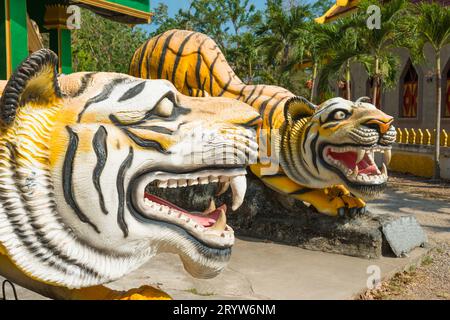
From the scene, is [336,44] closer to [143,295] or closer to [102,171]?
[143,295]

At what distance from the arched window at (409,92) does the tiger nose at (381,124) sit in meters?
13.7

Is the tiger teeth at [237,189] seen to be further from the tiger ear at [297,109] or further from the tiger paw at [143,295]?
the tiger ear at [297,109]

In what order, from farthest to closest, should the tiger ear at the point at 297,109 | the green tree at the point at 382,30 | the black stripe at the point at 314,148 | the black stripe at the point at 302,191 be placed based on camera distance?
the green tree at the point at 382,30, the black stripe at the point at 302,191, the tiger ear at the point at 297,109, the black stripe at the point at 314,148

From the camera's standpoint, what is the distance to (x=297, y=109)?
4676mm

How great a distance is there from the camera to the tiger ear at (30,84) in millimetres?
1381

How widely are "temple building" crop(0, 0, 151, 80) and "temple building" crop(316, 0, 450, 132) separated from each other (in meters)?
10.8

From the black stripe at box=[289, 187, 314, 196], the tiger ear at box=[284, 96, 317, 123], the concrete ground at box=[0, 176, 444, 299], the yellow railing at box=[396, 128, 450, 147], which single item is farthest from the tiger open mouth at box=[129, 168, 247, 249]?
the yellow railing at box=[396, 128, 450, 147]

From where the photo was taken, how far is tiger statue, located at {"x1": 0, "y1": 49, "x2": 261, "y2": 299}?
1.42m

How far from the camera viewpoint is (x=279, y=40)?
1647 centimetres

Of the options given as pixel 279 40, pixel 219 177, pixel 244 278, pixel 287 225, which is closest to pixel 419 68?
pixel 279 40

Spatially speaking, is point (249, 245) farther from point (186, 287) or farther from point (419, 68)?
point (419, 68)

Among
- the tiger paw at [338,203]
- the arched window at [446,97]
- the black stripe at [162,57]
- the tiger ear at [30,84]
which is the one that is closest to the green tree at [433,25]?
the arched window at [446,97]

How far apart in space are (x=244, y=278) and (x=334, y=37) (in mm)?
9777
